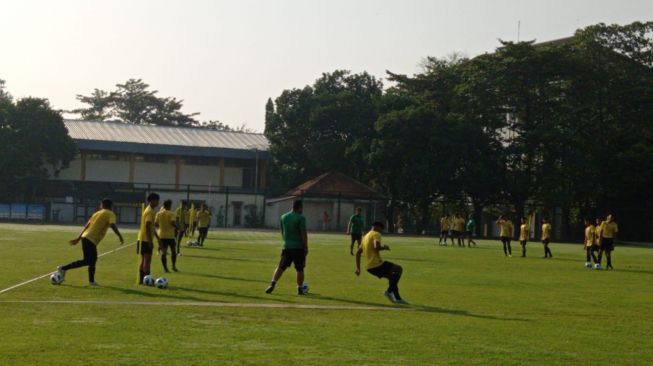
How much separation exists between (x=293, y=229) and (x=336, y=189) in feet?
201

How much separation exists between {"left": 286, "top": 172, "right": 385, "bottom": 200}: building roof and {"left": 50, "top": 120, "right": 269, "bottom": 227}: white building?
6866mm

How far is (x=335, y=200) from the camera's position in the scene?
79562mm

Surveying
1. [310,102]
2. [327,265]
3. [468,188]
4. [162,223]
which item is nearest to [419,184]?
[468,188]

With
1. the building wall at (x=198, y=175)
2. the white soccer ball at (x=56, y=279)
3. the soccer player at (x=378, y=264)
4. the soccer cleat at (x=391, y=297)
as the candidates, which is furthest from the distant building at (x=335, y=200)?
the soccer cleat at (x=391, y=297)

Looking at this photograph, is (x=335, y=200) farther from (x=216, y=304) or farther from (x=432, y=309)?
(x=216, y=304)

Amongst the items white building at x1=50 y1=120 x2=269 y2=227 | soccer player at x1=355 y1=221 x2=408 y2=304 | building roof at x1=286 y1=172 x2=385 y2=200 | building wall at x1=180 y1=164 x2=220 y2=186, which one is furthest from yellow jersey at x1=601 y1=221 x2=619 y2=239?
building wall at x1=180 y1=164 x2=220 y2=186

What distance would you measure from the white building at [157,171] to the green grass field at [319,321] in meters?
58.9

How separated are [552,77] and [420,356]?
207 feet

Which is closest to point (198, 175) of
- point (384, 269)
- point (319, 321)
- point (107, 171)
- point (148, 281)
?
point (107, 171)

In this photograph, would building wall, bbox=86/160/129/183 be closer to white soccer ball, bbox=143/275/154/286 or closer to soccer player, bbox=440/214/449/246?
soccer player, bbox=440/214/449/246

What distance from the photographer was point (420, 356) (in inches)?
426

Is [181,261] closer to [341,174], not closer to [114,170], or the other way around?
[341,174]

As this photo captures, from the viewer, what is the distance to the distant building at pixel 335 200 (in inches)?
3118

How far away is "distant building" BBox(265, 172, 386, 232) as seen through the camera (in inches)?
3118
